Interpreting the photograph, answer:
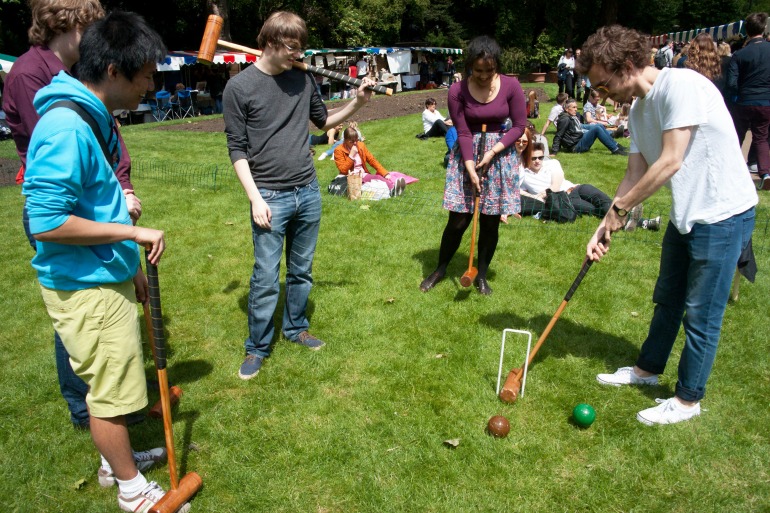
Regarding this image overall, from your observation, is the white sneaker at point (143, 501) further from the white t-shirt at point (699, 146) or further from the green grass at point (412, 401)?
the white t-shirt at point (699, 146)

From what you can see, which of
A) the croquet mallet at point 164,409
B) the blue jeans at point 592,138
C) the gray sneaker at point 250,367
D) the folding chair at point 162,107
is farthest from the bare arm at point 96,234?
the folding chair at point 162,107

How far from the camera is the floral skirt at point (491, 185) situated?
4.79m

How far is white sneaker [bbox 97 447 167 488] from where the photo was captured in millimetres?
2951

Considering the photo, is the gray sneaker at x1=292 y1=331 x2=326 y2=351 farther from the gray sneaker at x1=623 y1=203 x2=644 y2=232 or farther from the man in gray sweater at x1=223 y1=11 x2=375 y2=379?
the gray sneaker at x1=623 y1=203 x2=644 y2=232

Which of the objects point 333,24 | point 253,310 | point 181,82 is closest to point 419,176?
point 253,310

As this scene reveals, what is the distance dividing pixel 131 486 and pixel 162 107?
1982 centimetres

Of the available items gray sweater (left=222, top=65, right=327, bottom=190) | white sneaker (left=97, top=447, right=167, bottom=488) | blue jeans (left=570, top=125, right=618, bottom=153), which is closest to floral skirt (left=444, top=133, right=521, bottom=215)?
gray sweater (left=222, top=65, right=327, bottom=190)

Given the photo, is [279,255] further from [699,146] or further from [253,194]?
[699,146]

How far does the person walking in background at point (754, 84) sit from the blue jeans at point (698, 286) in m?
5.26

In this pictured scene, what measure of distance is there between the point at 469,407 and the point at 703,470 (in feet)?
4.38

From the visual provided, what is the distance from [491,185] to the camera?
15.8ft

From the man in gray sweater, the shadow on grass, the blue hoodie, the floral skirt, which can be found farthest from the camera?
the floral skirt

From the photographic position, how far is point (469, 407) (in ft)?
11.7

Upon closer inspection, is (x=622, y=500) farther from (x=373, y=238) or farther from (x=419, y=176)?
(x=419, y=176)
